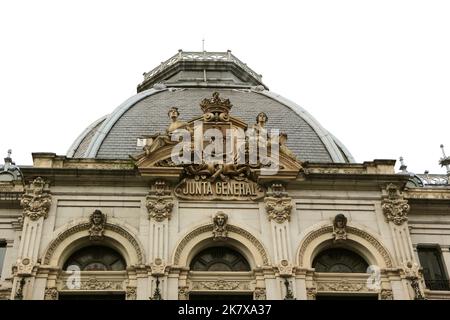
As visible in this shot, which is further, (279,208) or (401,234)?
(279,208)

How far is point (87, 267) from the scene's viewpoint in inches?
955

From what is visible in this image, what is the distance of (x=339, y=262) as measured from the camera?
82.8 feet

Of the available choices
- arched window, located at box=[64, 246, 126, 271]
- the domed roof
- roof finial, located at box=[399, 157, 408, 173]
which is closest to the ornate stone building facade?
arched window, located at box=[64, 246, 126, 271]

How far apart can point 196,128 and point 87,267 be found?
7244 mm

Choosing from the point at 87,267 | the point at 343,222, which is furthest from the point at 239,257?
the point at 87,267

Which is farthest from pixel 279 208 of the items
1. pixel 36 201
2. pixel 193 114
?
pixel 193 114

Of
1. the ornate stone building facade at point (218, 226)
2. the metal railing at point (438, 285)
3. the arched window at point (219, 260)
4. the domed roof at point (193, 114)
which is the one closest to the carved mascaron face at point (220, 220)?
the ornate stone building facade at point (218, 226)

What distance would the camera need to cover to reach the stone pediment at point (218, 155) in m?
25.7

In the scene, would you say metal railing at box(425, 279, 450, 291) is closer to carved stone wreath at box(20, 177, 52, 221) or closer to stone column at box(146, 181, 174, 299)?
stone column at box(146, 181, 174, 299)

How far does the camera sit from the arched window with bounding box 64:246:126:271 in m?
24.3

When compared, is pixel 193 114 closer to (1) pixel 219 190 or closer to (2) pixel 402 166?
(1) pixel 219 190

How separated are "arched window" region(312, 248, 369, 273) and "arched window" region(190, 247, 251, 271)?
9.47 feet

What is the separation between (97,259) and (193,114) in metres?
11.0
